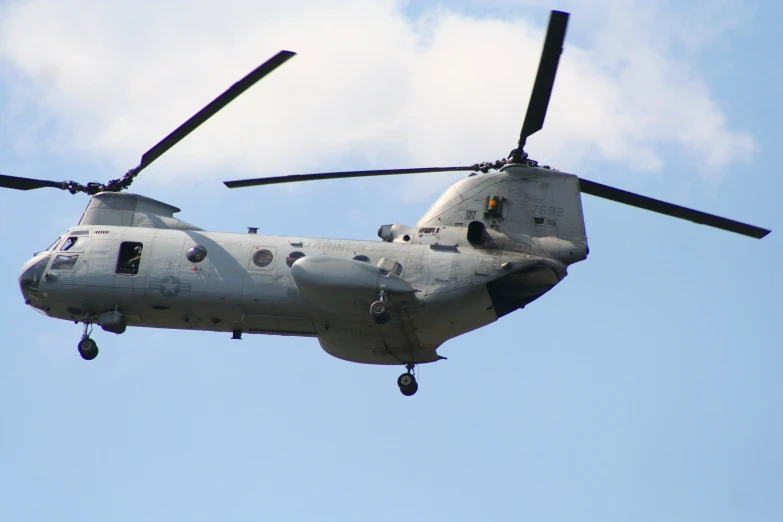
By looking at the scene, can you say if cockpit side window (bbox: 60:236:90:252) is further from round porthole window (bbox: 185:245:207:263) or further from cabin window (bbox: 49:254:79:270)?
round porthole window (bbox: 185:245:207:263)

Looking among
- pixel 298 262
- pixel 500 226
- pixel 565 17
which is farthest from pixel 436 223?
pixel 565 17

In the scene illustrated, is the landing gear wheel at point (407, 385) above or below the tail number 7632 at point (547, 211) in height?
below

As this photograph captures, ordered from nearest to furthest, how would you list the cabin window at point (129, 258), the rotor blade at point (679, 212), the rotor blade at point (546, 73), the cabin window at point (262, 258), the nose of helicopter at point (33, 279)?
the rotor blade at point (546, 73)
the rotor blade at point (679, 212)
the cabin window at point (262, 258)
the cabin window at point (129, 258)
the nose of helicopter at point (33, 279)

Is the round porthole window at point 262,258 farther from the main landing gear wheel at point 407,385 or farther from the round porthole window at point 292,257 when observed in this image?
the main landing gear wheel at point 407,385

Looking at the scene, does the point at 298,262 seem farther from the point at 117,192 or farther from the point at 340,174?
the point at 117,192

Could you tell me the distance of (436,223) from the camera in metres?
32.1

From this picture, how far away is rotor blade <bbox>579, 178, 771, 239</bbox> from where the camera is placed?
103 ft

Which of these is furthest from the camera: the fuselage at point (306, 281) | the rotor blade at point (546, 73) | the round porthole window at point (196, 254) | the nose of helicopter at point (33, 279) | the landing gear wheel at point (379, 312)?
the nose of helicopter at point (33, 279)

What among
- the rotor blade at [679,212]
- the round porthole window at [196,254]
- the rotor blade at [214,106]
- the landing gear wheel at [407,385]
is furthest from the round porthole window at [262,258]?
the rotor blade at [679,212]

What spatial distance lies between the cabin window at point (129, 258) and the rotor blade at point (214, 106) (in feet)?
8.05

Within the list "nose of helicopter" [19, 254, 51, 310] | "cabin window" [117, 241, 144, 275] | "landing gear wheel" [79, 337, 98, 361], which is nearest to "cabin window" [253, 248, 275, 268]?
"cabin window" [117, 241, 144, 275]

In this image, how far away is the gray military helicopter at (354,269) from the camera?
100 ft

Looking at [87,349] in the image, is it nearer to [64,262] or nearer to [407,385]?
[64,262]

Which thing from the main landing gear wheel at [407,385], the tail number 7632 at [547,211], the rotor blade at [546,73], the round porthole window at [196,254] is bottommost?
the main landing gear wheel at [407,385]
